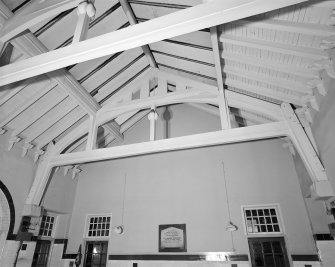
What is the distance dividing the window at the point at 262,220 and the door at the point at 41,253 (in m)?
5.71

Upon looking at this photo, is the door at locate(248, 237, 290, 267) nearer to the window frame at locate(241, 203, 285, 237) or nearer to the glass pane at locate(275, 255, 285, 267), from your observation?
the glass pane at locate(275, 255, 285, 267)

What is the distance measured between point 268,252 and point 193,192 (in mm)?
2275

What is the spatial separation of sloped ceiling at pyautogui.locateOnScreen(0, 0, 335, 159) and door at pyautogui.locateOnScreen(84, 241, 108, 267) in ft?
10.5

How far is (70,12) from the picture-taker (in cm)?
425

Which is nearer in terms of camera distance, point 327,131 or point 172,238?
point 327,131

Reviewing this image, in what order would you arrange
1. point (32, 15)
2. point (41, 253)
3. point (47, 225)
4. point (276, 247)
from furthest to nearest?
1. point (47, 225)
2. point (41, 253)
3. point (276, 247)
4. point (32, 15)

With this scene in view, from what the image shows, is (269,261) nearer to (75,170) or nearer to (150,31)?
(150,31)

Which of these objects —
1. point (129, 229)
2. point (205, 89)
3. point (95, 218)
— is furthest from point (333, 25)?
point (95, 218)

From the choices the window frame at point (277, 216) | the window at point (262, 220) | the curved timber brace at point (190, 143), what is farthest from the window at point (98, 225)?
the window at point (262, 220)

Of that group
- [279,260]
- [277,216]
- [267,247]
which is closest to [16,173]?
[267,247]

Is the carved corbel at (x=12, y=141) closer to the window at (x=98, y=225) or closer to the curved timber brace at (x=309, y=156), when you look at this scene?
the window at (x=98, y=225)

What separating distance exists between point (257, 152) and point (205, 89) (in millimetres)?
2373

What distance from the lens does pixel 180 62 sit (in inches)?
231

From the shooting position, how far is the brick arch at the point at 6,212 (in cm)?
558
